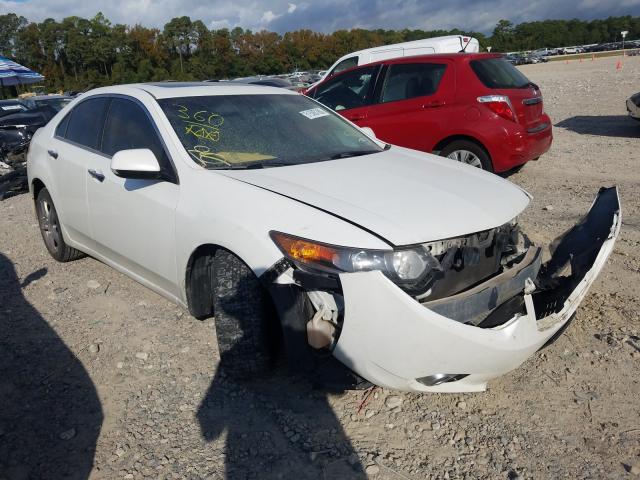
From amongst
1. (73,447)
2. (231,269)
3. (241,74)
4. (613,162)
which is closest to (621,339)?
(231,269)

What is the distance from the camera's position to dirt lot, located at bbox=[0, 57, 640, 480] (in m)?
2.36

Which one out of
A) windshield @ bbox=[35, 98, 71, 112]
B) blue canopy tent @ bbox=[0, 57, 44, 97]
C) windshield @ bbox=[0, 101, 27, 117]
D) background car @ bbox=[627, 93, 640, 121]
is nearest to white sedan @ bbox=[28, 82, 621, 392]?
background car @ bbox=[627, 93, 640, 121]

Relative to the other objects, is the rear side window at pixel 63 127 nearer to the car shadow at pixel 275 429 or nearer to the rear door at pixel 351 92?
the car shadow at pixel 275 429

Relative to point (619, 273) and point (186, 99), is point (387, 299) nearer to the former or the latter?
point (186, 99)

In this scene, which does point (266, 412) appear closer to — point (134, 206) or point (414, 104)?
point (134, 206)

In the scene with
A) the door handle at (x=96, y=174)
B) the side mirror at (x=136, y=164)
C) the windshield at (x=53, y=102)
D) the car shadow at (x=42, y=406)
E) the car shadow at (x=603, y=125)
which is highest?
the side mirror at (x=136, y=164)

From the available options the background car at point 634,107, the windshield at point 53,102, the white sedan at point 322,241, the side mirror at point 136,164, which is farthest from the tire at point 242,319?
the windshield at point 53,102

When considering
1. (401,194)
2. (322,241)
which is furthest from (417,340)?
(401,194)

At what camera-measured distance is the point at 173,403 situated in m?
2.83

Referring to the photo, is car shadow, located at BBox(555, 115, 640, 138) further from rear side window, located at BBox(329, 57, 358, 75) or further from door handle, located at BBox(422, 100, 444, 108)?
door handle, located at BBox(422, 100, 444, 108)

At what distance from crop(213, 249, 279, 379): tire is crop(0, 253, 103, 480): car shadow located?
746 millimetres

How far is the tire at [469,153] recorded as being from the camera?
641cm

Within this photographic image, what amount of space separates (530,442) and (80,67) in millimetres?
76631

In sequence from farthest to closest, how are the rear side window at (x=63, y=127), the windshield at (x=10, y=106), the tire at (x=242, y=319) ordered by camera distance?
the windshield at (x=10, y=106) < the rear side window at (x=63, y=127) < the tire at (x=242, y=319)
